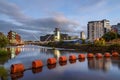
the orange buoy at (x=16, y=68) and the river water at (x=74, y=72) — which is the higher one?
the orange buoy at (x=16, y=68)

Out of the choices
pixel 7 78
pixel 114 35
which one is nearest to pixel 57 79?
pixel 7 78

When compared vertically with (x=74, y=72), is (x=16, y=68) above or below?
above

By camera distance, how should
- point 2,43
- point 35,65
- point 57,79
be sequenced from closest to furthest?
point 57,79, point 35,65, point 2,43

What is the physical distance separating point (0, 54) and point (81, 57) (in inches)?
945

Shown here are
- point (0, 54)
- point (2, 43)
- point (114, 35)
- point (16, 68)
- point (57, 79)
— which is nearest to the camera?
point (57, 79)

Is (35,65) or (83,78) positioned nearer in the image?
(83,78)

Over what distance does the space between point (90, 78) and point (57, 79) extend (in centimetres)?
325

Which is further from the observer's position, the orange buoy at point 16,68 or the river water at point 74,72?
the orange buoy at point 16,68

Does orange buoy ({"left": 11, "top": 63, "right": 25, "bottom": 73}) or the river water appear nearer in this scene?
the river water

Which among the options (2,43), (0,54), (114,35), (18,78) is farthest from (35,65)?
(114,35)

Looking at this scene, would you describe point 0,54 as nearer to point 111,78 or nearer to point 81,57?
point 81,57

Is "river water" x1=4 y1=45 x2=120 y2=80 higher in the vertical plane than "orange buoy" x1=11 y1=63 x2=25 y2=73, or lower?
lower

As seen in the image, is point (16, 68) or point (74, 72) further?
point (74, 72)

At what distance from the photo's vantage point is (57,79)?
2108cm
